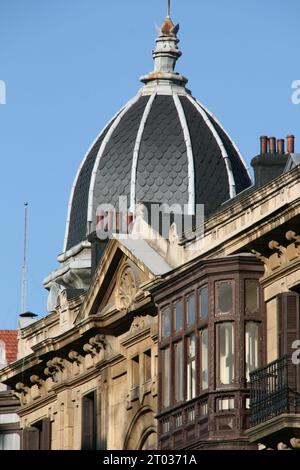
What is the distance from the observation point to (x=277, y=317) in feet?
236

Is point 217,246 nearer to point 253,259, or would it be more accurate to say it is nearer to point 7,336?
point 253,259

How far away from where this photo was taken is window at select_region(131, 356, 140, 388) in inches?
3238

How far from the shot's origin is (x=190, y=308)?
2972 inches

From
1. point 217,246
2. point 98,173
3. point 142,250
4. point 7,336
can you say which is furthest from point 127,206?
point 217,246

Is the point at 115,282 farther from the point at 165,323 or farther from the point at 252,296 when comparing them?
the point at 252,296

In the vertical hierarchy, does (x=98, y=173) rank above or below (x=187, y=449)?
above

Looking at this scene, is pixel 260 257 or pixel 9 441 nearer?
pixel 260 257

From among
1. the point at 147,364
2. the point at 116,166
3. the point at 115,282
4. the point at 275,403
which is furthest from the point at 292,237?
the point at 116,166

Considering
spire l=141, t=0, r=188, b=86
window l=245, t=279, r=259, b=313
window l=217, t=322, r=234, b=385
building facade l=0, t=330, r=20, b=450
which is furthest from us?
spire l=141, t=0, r=188, b=86

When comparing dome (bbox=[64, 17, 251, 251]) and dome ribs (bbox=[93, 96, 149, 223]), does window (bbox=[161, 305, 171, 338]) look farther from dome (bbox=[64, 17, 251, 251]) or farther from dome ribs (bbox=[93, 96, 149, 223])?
dome ribs (bbox=[93, 96, 149, 223])

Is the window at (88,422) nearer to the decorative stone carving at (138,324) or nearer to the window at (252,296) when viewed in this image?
the decorative stone carving at (138,324)

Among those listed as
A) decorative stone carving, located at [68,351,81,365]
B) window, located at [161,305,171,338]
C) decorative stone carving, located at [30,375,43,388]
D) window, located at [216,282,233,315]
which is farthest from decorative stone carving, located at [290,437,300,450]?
decorative stone carving, located at [30,375,43,388]

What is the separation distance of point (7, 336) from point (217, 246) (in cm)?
3973

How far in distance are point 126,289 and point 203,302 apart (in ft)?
27.0
